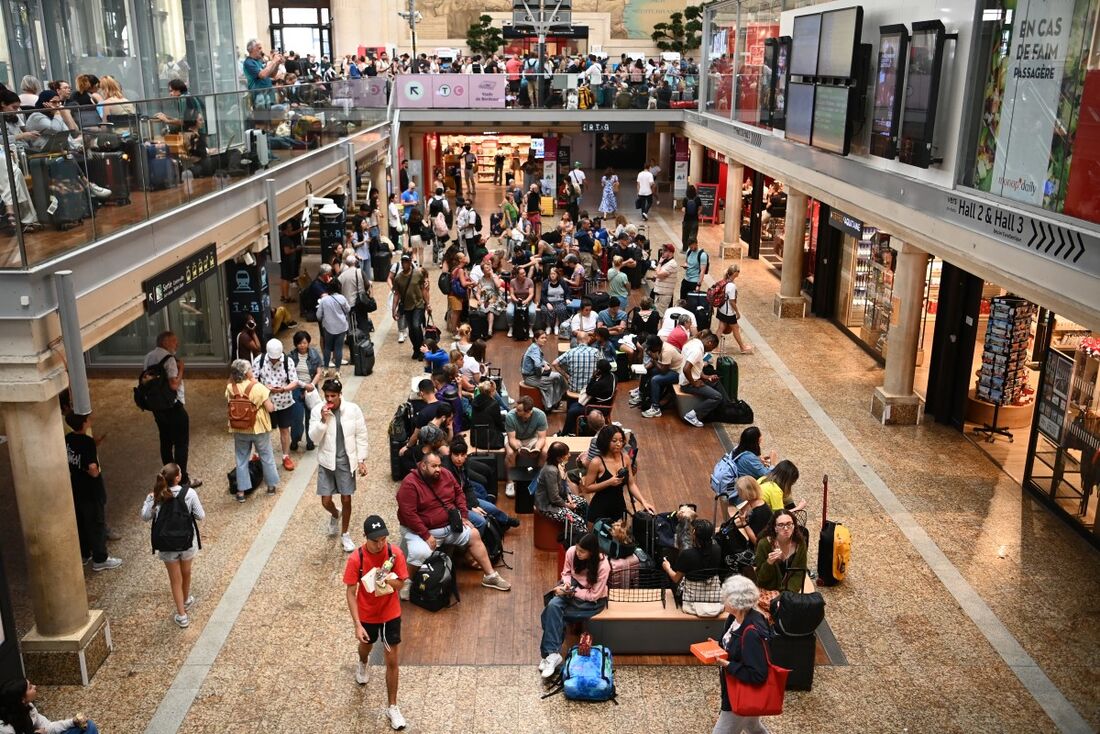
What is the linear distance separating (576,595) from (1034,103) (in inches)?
241

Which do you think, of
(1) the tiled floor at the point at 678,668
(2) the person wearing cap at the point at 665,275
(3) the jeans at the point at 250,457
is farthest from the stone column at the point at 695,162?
(3) the jeans at the point at 250,457

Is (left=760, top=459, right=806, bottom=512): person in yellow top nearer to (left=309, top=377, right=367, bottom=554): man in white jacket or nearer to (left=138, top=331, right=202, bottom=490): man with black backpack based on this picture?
(left=309, top=377, right=367, bottom=554): man in white jacket

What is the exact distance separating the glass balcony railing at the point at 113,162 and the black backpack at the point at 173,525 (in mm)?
2184

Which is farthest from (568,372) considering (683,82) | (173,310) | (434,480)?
(683,82)

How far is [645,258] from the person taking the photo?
71.7 ft

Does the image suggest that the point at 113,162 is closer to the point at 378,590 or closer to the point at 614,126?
the point at 378,590

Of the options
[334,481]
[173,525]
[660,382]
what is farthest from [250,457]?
[660,382]

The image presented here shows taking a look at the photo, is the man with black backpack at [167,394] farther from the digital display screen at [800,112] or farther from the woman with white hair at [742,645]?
the digital display screen at [800,112]

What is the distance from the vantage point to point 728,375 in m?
14.6

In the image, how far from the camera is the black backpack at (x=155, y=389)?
1084 centimetres

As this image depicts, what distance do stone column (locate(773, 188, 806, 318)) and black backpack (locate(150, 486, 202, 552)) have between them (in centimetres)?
1419

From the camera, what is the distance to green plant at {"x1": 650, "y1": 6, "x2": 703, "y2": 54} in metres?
43.7

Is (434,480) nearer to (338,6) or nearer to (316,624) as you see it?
(316,624)

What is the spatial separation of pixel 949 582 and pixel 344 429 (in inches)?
233
